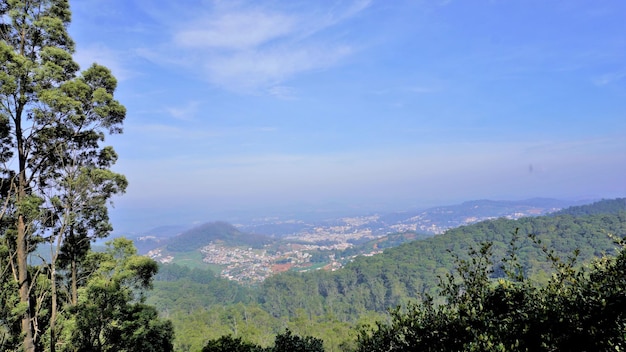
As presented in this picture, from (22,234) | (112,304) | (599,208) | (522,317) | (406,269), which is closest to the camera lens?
(522,317)

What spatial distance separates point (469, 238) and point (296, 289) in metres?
50.5

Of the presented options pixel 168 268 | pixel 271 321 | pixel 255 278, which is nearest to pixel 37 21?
pixel 271 321

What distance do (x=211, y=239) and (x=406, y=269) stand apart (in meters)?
117

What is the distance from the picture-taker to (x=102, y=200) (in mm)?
8711

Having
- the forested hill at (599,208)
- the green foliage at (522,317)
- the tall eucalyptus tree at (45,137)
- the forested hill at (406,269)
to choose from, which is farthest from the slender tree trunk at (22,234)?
the forested hill at (599,208)

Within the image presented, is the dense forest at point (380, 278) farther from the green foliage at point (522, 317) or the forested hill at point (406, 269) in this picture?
the green foliage at point (522, 317)

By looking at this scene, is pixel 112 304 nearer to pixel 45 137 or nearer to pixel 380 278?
pixel 45 137

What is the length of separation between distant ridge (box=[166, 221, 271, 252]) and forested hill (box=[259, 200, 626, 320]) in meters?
75.7

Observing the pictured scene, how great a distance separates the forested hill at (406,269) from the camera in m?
65.9

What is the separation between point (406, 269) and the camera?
76.1m

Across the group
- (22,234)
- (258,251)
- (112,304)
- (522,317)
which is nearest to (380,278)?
(258,251)

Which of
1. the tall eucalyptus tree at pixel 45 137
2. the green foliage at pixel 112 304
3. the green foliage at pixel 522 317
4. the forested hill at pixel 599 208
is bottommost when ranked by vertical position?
the forested hill at pixel 599 208

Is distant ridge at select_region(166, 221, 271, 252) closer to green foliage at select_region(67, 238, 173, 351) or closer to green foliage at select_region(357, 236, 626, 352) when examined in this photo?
green foliage at select_region(67, 238, 173, 351)

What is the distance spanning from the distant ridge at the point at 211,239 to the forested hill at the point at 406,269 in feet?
248
